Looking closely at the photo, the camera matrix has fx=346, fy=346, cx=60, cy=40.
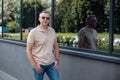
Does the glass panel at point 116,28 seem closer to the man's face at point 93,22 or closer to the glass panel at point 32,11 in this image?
the man's face at point 93,22

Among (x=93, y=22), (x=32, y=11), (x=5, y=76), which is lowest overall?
(x=5, y=76)

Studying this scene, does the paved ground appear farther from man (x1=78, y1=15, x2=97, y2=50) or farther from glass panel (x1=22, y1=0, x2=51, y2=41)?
man (x1=78, y1=15, x2=97, y2=50)

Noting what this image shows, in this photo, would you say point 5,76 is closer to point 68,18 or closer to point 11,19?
point 11,19

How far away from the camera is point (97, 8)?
19.7 feet

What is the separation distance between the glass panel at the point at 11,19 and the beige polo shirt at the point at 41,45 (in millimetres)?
4092

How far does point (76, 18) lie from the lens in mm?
6645

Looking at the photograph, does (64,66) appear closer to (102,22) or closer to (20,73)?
(102,22)

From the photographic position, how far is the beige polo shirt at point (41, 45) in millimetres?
5496

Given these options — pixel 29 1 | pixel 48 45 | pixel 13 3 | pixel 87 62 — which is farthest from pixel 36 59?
pixel 13 3

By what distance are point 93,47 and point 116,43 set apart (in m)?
0.64

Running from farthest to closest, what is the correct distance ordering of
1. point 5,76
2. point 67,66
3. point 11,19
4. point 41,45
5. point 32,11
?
point 11,19, point 5,76, point 32,11, point 67,66, point 41,45

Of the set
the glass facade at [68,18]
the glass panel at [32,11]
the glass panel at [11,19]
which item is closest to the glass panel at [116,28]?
the glass facade at [68,18]

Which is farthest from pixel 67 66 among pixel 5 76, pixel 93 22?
pixel 5 76

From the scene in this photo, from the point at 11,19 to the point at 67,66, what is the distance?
12.3 ft
